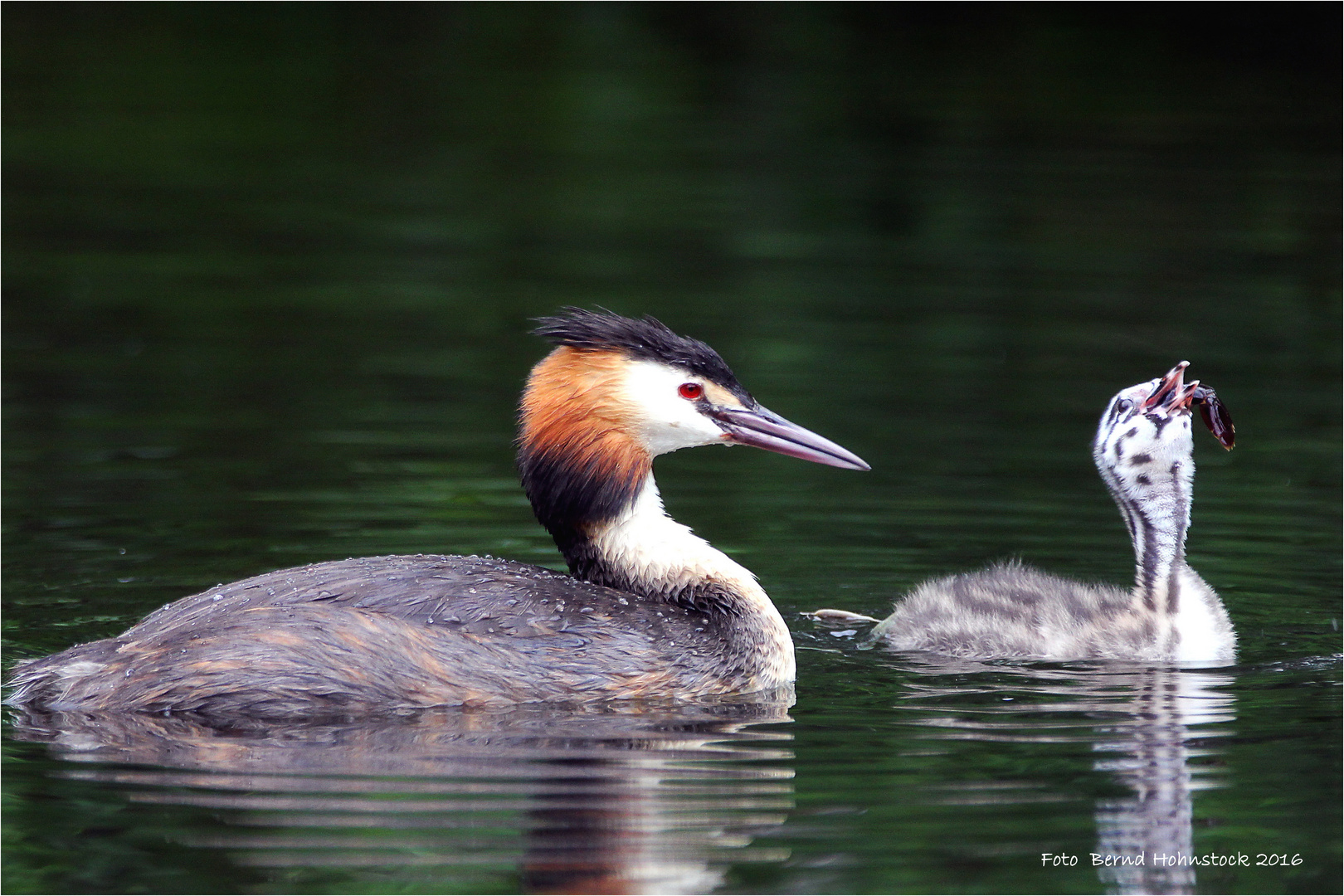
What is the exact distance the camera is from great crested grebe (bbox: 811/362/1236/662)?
787 centimetres

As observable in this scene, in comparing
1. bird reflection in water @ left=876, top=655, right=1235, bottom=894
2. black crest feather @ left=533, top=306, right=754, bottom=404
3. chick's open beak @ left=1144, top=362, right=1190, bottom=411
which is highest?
black crest feather @ left=533, top=306, right=754, bottom=404

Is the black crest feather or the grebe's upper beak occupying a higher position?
the black crest feather

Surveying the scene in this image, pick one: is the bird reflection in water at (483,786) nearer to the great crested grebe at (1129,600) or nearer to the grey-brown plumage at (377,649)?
the grey-brown plumage at (377,649)

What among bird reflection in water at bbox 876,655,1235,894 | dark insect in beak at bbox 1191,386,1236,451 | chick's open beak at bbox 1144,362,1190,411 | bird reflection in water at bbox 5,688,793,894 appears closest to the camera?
bird reflection in water at bbox 5,688,793,894

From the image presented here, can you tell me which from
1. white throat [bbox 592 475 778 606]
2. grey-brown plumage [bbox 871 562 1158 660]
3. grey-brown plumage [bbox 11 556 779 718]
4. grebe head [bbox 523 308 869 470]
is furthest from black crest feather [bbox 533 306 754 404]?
grey-brown plumage [bbox 871 562 1158 660]

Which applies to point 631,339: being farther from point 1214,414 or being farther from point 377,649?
point 1214,414

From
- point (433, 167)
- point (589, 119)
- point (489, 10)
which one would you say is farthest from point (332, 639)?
point (489, 10)

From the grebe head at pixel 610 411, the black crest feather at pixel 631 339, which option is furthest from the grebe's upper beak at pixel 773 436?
the black crest feather at pixel 631 339

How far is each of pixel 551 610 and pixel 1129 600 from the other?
2.30 metres

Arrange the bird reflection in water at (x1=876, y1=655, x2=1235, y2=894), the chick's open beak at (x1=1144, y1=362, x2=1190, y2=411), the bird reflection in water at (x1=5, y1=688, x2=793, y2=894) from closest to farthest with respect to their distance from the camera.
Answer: the bird reflection in water at (x1=5, y1=688, x2=793, y2=894) < the bird reflection in water at (x1=876, y1=655, x2=1235, y2=894) < the chick's open beak at (x1=1144, y1=362, x2=1190, y2=411)

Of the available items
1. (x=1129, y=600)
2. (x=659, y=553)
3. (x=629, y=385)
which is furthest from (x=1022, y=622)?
(x=629, y=385)

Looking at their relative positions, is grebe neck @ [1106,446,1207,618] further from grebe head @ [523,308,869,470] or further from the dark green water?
grebe head @ [523,308,869,470]

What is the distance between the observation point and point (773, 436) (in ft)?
24.9

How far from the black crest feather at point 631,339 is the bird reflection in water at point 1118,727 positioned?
1.34 meters
